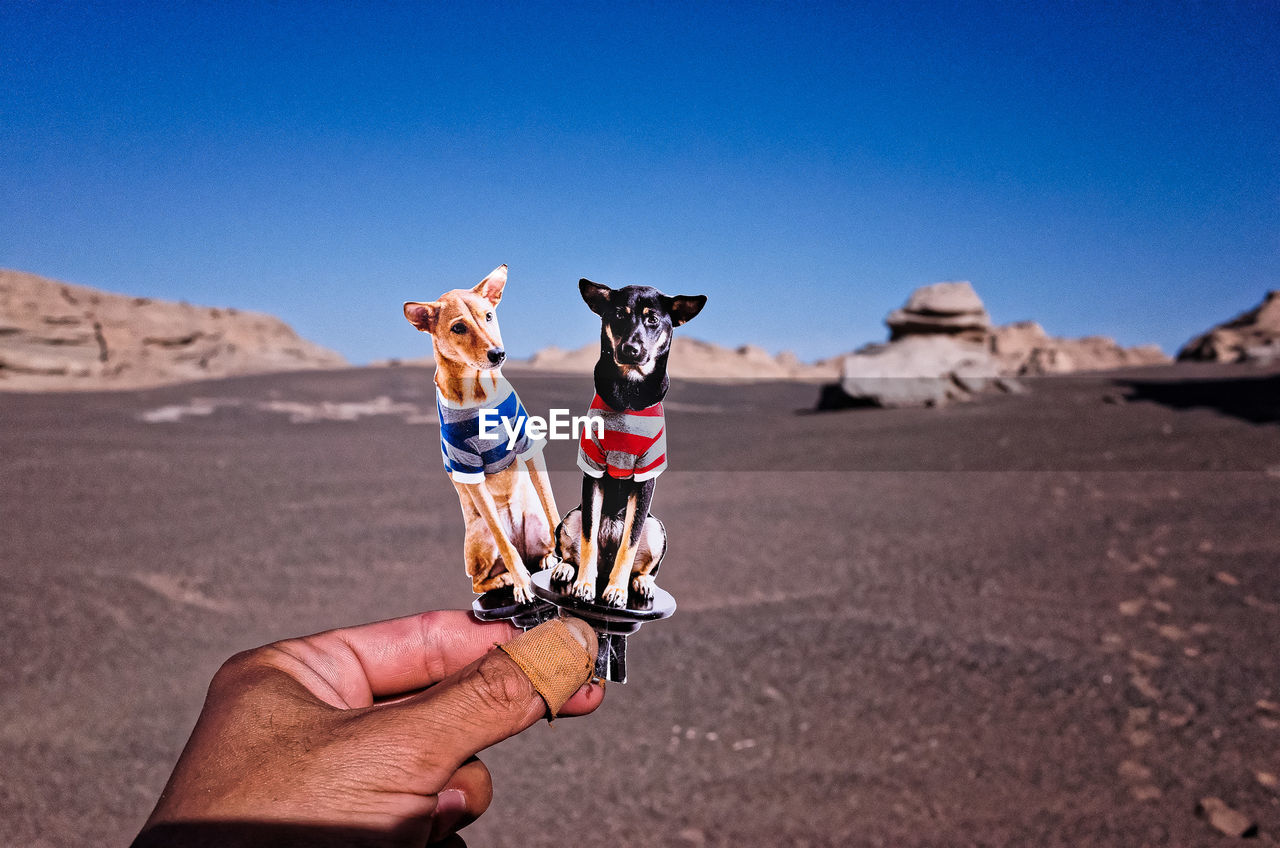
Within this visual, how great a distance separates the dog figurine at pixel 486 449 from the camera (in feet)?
6.78

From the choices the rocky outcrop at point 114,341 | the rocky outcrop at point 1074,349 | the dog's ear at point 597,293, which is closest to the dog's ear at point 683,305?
the dog's ear at point 597,293

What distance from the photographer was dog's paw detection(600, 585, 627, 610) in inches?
79.6

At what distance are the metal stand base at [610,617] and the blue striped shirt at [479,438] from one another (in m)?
0.39

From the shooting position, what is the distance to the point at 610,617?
6.54 feet

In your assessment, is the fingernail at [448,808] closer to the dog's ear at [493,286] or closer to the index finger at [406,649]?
the index finger at [406,649]

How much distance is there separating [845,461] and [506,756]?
19.7 feet

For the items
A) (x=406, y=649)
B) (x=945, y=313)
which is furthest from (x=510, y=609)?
(x=945, y=313)

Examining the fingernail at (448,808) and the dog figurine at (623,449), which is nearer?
the fingernail at (448,808)

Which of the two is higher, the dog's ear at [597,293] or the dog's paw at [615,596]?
the dog's ear at [597,293]

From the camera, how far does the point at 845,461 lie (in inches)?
352

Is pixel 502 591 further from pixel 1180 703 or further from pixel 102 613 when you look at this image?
pixel 102 613

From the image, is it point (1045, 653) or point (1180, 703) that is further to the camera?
point (1045, 653)

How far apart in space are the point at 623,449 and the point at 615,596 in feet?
1.33

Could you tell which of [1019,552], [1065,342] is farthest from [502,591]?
[1065,342]
